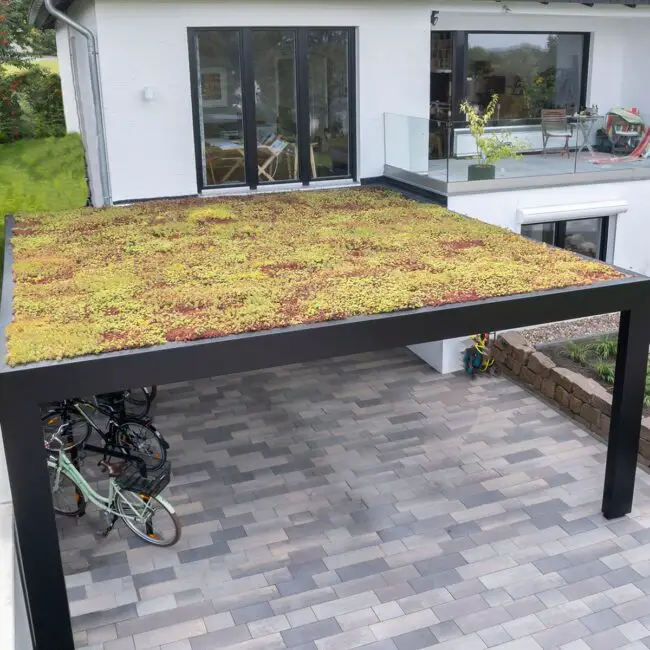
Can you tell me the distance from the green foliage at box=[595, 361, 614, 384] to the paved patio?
0.76 meters

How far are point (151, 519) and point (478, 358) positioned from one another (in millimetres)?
5189

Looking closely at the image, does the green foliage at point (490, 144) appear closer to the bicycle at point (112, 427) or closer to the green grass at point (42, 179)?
the green grass at point (42, 179)

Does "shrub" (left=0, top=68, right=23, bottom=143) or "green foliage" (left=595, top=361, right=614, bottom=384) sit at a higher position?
"shrub" (left=0, top=68, right=23, bottom=143)

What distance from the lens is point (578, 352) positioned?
9984 mm

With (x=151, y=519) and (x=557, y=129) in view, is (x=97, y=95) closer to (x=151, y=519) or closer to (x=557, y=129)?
(x=151, y=519)

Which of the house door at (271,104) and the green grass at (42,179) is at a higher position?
the house door at (271,104)

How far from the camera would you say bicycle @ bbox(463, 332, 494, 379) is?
10320 millimetres

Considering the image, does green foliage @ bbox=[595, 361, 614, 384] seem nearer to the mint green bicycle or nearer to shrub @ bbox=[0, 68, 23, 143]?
the mint green bicycle

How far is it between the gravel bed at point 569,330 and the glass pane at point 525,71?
14.4 ft

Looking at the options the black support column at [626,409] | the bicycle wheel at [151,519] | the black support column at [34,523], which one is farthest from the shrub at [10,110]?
the black support column at [626,409]

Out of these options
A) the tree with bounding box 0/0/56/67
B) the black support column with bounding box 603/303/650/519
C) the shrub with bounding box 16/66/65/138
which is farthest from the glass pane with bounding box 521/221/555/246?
the tree with bounding box 0/0/56/67

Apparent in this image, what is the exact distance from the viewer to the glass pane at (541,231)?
11525mm

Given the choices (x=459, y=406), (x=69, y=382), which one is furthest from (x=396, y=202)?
(x=69, y=382)

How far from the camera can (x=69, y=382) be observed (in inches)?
193
